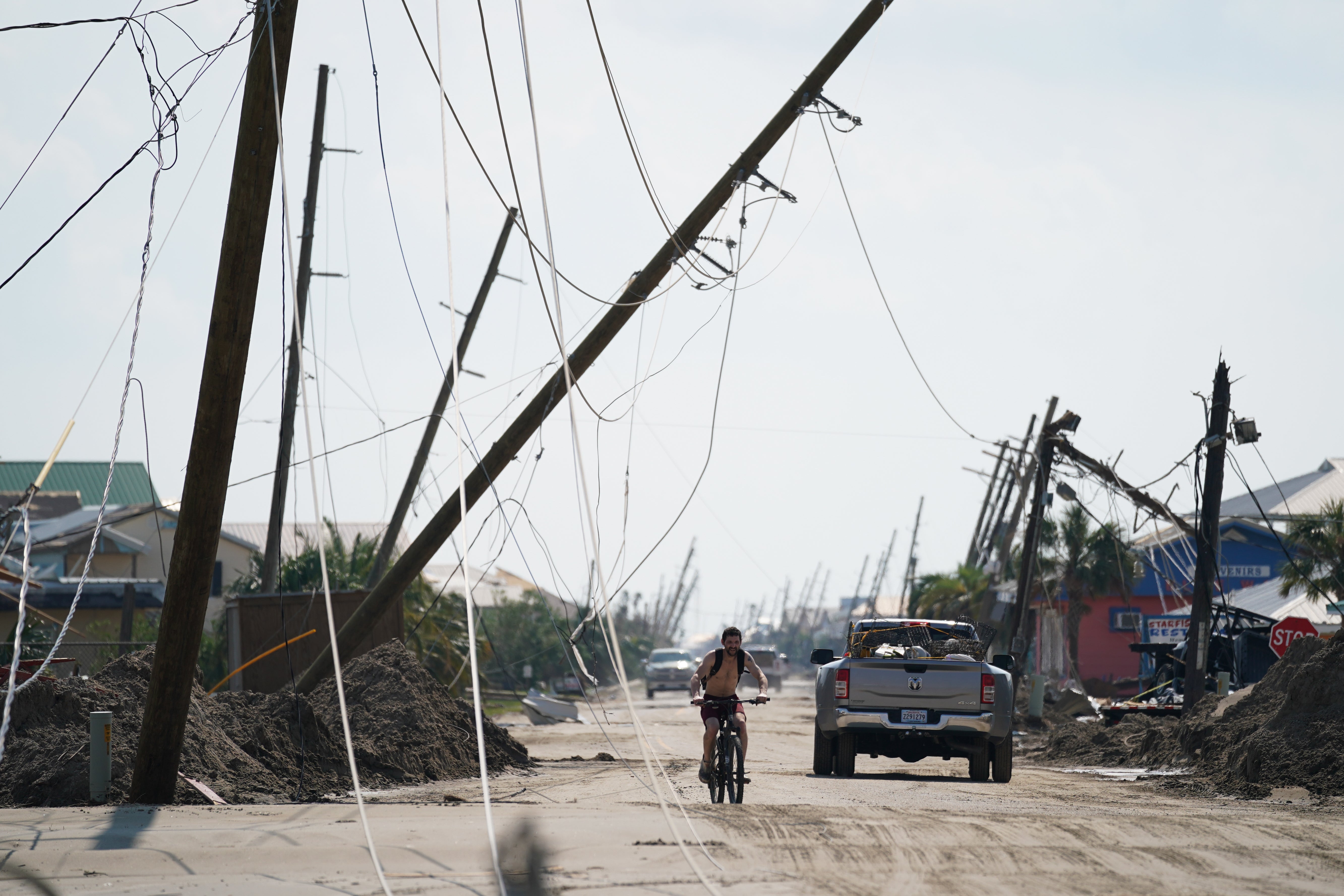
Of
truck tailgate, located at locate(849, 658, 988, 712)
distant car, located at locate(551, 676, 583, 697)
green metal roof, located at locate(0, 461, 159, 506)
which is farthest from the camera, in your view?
green metal roof, located at locate(0, 461, 159, 506)

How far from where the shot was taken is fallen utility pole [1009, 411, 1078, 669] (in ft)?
87.3

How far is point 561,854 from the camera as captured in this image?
301 inches

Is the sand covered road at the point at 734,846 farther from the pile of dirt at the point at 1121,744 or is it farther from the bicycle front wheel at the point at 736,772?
the pile of dirt at the point at 1121,744

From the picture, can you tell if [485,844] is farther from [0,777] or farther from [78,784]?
[0,777]

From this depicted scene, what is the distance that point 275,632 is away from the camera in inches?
762

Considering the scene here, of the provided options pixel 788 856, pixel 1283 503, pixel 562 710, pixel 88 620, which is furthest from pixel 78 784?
pixel 1283 503

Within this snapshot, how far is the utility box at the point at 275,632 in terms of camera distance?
745 inches

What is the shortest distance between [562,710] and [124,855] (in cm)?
2446

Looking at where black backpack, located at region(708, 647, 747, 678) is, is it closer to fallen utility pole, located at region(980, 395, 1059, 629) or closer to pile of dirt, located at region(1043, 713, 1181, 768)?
pile of dirt, located at region(1043, 713, 1181, 768)

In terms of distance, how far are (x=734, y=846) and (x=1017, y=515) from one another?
2455 cm

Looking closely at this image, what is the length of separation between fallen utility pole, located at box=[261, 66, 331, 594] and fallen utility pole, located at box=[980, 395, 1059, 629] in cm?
1517

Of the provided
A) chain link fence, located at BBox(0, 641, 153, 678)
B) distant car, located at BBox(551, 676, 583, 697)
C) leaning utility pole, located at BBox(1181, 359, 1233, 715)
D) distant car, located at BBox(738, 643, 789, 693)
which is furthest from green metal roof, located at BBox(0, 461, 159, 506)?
leaning utility pole, located at BBox(1181, 359, 1233, 715)

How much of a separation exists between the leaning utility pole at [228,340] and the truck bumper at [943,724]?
7.56 m

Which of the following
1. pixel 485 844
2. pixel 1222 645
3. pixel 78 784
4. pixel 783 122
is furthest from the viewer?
pixel 1222 645
